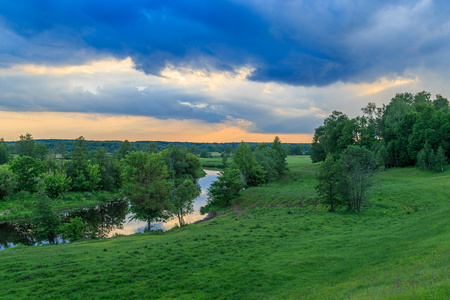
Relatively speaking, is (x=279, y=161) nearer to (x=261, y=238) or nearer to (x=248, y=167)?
(x=248, y=167)

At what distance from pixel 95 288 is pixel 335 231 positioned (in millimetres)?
22079

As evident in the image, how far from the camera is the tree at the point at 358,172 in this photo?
3544 cm

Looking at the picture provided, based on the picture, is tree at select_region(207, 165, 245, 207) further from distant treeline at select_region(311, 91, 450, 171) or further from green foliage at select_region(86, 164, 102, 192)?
green foliage at select_region(86, 164, 102, 192)

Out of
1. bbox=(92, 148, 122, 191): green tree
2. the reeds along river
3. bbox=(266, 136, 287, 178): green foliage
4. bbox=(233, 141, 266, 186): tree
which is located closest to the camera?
the reeds along river

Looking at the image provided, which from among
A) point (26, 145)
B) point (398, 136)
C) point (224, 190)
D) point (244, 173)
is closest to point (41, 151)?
point (26, 145)

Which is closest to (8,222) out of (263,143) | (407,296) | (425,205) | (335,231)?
(335,231)

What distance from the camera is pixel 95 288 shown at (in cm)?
1335

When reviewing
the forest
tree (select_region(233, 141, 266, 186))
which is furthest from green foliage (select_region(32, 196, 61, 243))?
tree (select_region(233, 141, 266, 186))

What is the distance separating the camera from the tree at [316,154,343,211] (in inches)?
1443

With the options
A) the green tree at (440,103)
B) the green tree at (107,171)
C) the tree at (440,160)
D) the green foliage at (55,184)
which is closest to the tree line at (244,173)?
the green tree at (107,171)

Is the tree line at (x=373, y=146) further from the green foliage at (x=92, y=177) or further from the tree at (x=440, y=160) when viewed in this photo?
the green foliage at (x=92, y=177)

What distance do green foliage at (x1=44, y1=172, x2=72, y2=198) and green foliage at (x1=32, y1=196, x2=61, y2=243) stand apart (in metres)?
37.4

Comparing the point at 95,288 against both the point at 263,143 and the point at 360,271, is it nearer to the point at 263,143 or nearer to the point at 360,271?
the point at 360,271

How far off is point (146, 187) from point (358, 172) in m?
33.2
